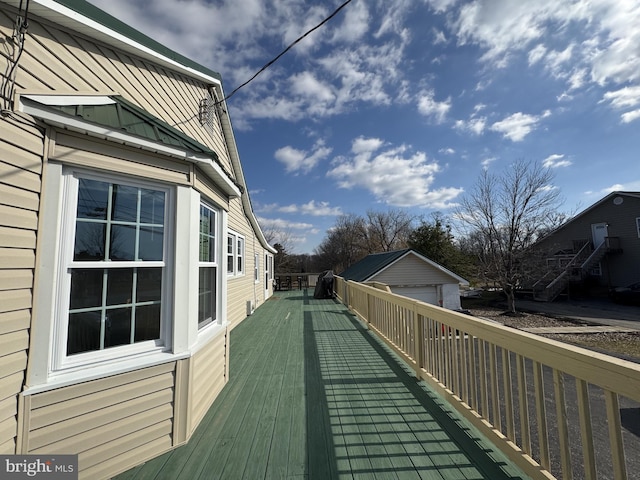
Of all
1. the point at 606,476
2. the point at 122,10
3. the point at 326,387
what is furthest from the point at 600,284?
the point at 122,10

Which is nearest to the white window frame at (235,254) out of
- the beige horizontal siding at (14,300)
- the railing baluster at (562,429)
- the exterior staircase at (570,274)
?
the beige horizontal siding at (14,300)

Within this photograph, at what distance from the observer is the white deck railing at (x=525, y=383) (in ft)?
4.10

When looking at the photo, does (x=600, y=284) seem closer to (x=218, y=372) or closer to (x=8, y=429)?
(x=218, y=372)

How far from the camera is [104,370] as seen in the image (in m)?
2.03

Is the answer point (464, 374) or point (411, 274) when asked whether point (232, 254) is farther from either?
point (411, 274)

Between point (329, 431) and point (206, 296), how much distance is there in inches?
77.1

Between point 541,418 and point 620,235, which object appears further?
point 620,235

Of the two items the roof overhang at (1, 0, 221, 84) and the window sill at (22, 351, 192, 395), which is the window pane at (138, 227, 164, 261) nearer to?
the window sill at (22, 351, 192, 395)

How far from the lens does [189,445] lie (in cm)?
228

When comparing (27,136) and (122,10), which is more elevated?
(122,10)

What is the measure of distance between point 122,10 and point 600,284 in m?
27.1

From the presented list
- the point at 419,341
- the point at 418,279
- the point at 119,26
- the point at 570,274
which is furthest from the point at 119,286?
the point at 570,274

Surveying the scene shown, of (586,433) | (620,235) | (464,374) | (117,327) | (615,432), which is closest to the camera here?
(615,432)

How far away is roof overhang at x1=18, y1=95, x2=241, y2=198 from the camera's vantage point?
1857 mm
